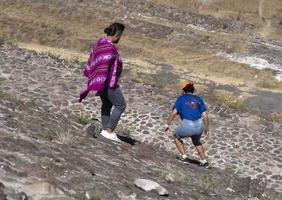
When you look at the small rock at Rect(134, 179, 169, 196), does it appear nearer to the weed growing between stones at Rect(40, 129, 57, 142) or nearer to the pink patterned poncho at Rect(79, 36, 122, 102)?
the weed growing between stones at Rect(40, 129, 57, 142)

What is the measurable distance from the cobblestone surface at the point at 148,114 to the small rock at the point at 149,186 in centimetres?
747

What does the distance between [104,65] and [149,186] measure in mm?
3046

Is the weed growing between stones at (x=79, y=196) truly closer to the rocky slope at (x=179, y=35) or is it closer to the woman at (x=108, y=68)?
the woman at (x=108, y=68)

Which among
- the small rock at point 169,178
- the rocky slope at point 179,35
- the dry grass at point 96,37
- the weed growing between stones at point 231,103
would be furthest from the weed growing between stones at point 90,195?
the dry grass at point 96,37

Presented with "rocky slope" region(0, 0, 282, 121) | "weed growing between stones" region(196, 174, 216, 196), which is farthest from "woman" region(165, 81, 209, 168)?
"rocky slope" region(0, 0, 282, 121)

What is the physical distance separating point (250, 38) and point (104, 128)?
119 feet

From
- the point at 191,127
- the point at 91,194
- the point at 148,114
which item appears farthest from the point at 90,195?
the point at 148,114

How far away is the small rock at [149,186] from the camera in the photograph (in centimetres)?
780

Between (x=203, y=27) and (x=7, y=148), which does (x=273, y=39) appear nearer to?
(x=203, y=27)

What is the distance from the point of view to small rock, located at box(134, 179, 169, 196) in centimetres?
Answer: 780

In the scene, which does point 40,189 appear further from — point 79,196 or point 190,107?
point 190,107

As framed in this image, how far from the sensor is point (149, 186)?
7859mm

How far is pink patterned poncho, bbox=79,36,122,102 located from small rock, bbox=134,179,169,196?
2.72 metres

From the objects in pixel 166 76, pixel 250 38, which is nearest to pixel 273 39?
pixel 250 38
